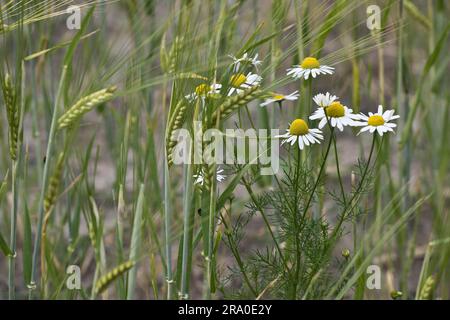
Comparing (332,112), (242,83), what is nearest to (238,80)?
(242,83)

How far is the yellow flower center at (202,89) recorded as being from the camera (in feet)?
2.80

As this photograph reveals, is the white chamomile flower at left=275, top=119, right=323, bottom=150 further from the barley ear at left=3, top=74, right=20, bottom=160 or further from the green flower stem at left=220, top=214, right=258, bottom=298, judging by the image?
the barley ear at left=3, top=74, right=20, bottom=160

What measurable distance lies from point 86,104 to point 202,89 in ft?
0.41

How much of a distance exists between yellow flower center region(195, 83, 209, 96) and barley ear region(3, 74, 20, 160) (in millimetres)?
195

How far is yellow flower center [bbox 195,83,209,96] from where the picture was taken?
2.80 feet

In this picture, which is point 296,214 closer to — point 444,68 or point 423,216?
point 444,68

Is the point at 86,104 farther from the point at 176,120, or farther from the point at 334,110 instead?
the point at 334,110

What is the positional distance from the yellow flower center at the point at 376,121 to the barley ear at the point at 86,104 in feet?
0.98

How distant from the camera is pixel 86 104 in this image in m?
0.90

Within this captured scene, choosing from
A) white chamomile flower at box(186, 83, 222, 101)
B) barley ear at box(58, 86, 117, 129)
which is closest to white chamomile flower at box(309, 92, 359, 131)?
white chamomile flower at box(186, 83, 222, 101)

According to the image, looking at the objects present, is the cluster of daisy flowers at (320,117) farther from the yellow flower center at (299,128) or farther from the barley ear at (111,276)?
the barley ear at (111,276)
